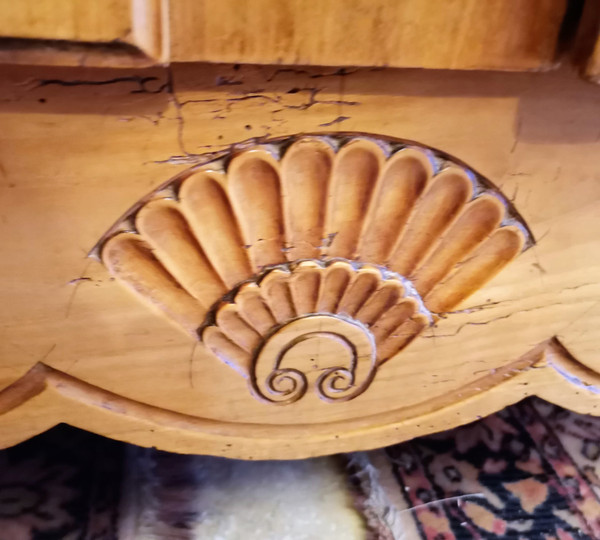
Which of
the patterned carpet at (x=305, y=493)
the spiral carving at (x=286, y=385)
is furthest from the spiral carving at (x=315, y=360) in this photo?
the patterned carpet at (x=305, y=493)

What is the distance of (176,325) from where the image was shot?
14.9 inches

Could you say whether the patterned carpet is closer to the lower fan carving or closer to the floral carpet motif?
the floral carpet motif

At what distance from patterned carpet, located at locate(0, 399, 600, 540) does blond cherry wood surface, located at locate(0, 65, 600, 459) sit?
4.8 inches

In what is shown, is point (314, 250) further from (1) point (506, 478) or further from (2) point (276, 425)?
(1) point (506, 478)

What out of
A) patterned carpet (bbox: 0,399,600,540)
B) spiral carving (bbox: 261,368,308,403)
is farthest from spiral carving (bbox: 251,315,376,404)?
patterned carpet (bbox: 0,399,600,540)

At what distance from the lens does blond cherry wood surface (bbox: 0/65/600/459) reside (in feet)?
0.97

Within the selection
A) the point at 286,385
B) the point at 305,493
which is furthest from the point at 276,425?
the point at 305,493

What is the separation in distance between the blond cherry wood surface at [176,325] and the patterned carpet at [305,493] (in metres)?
0.12

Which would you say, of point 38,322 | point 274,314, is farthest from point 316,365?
point 38,322

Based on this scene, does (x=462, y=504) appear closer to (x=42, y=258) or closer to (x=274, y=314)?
(x=274, y=314)

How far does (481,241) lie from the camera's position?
386 millimetres

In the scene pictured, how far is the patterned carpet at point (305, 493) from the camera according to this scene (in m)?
0.55

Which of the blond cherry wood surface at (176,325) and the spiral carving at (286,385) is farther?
the spiral carving at (286,385)

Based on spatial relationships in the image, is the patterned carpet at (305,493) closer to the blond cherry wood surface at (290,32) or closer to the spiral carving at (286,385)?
the spiral carving at (286,385)
